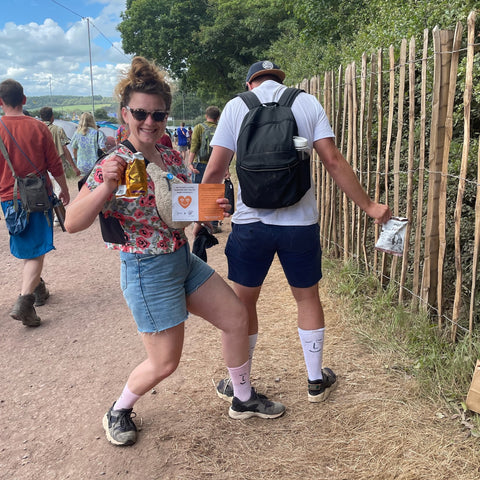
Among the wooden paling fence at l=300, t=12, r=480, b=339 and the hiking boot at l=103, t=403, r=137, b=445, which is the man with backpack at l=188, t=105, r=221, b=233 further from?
the hiking boot at l=103, t=403, r=137, b=445

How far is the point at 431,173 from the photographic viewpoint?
3.07m

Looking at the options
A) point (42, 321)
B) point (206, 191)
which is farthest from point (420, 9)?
point (42, 321)

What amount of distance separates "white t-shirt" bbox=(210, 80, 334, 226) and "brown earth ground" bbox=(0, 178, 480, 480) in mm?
1205

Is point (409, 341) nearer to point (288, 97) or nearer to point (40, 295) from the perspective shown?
point (288, 97)

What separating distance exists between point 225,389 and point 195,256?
3.22ft

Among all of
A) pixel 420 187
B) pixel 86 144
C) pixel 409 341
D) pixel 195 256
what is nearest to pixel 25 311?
pixel 195 256

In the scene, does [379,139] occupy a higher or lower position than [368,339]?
higher

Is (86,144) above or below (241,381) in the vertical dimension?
above

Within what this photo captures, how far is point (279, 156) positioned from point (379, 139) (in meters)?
1.81

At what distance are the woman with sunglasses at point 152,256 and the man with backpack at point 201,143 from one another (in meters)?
4.45

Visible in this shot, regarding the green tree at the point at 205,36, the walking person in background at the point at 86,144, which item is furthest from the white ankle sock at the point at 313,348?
the green tree at the point at 205,36

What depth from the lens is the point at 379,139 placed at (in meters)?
3.75

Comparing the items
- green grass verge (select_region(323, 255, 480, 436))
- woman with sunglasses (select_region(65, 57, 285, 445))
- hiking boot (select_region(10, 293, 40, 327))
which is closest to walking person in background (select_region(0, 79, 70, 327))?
hiking boot (select_region(10, 293, 40, 327))

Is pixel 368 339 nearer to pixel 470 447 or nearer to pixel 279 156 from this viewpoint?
pixel 470 447
